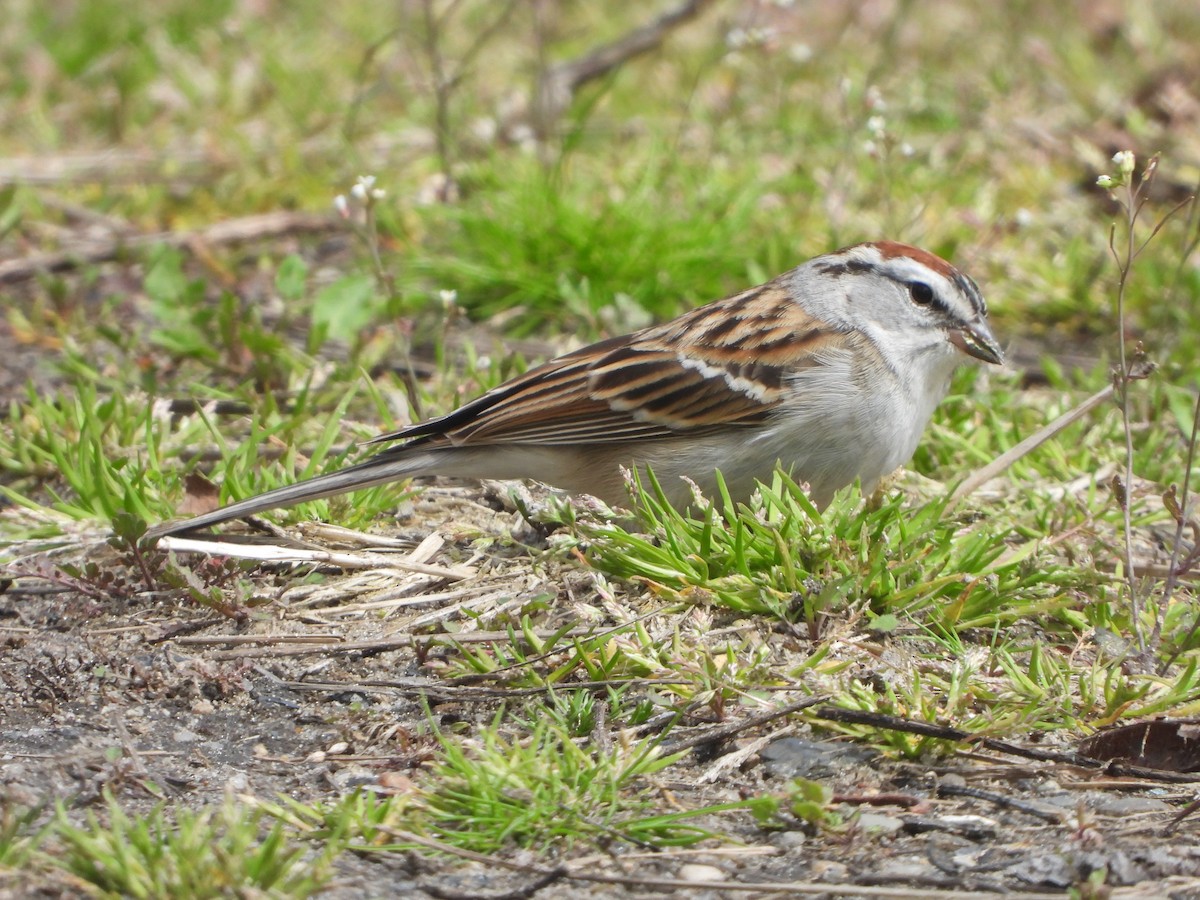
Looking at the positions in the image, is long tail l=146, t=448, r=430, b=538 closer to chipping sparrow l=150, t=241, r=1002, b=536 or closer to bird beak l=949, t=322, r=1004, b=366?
chipping sparrow l=150, t=241, r=1002, b=536

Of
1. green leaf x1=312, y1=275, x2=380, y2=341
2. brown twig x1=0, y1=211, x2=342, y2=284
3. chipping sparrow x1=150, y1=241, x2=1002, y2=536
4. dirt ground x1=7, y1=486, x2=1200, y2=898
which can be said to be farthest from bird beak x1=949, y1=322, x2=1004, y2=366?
brown twig x1=0, y1=211, x2=342, y2=284

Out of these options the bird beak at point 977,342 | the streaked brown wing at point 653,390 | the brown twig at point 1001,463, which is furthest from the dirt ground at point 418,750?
the bird beak at point 977,342

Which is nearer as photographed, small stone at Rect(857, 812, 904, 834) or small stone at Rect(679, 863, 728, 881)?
small stone at Rect(679, 863, 728, 881)

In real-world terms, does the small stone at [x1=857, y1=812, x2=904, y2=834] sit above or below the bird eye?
below

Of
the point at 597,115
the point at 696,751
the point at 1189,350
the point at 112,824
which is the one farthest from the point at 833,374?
the point at 597,115

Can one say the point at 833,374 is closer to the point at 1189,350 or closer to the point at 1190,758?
the point at 1190,758

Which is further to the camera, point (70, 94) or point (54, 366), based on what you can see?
point (70, 94)

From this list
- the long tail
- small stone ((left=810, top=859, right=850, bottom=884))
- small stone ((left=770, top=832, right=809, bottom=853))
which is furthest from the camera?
the long tail

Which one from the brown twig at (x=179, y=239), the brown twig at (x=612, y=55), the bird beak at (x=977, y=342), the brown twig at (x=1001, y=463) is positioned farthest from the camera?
the brown twig at (x=612, y=55)

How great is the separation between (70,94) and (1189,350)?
5609mm

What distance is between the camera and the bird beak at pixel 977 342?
4727mm

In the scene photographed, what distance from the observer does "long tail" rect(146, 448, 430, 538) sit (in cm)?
417

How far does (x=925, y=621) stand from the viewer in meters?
3.97

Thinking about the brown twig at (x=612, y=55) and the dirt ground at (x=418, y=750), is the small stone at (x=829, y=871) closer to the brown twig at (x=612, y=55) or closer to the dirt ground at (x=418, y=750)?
the dirt ground at (x=418, y=750)
